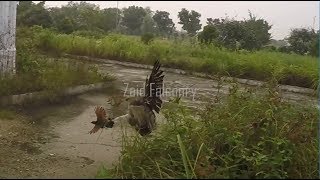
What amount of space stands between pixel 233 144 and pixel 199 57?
416 inches

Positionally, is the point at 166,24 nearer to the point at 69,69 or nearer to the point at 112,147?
the point at 69,69

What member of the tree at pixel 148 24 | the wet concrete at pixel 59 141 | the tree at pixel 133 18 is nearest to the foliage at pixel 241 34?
the wet concrete at pixel 59 141

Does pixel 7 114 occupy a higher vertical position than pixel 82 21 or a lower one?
lower

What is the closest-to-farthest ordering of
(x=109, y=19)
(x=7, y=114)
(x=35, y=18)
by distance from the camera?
1. (x=7, y=114)
2. (x=35, y=18)
3. (x=109, y=19)

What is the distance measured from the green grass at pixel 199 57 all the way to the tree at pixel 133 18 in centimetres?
1035

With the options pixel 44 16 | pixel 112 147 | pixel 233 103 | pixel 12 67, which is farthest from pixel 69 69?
pixel 44 16

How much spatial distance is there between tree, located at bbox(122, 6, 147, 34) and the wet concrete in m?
19.0

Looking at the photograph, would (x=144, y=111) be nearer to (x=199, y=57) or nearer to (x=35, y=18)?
(x=199, y=57)

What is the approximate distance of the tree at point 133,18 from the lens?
26.5 metres

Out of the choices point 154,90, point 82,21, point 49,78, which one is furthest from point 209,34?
point 154,90

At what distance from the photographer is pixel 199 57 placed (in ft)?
44.8

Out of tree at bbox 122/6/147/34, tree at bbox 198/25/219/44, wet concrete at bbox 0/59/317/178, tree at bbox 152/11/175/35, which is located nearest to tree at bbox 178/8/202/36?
tree at bbox 198/25/219/44

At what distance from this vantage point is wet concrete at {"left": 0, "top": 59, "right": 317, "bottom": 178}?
405cm

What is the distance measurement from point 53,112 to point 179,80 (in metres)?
5.49
